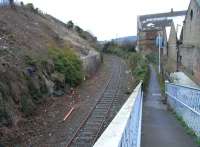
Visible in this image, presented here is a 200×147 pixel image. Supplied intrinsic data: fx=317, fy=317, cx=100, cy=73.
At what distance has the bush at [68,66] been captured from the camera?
1120 inches

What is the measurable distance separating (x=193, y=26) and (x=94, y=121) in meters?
17.9

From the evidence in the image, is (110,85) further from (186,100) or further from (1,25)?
A: (186,100)

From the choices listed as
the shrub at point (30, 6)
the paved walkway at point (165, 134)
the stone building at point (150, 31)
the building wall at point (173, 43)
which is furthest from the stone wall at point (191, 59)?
the stone building at point (150, 31)

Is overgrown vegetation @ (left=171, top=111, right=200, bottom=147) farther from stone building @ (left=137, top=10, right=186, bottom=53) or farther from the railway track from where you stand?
stone building @ (left=137, top=10, right=186, bottom=53)

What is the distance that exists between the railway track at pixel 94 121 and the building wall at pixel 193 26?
888 centimetres

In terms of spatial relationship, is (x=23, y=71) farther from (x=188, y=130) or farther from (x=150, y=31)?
(x=150, y=31)

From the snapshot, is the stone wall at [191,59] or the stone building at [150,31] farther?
the stone building at [150,31]

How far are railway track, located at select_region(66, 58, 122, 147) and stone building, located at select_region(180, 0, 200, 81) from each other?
7.86 meters

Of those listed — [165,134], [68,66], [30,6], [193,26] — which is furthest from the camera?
[30,6]

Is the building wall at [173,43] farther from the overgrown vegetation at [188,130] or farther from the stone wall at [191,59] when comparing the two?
the overgrown vegetation at [188,130]

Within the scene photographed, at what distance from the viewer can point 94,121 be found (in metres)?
18.7

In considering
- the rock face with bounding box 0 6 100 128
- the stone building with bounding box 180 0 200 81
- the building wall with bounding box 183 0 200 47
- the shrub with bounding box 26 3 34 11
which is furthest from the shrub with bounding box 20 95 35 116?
the shrub with bounding box 26 3 34 11

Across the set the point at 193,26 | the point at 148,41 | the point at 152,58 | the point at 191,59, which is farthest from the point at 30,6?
the point at 148,41

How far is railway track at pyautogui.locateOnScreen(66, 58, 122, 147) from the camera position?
1493cm
